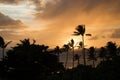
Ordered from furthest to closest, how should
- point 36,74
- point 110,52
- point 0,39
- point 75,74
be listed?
point 110,52 → point 0,39 → point 36,74 → point 75,74

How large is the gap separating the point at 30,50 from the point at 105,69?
114ft

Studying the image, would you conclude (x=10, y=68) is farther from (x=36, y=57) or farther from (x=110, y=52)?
(x=110, y=52)

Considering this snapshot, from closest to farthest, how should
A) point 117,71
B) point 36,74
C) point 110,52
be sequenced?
point 117,71 < point 36,74 < point 110,52

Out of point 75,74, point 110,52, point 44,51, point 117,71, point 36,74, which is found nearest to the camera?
point 117,71

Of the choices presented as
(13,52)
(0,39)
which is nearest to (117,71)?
(13,52)

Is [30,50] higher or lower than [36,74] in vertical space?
higher

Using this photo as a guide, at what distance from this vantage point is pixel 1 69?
90562mm

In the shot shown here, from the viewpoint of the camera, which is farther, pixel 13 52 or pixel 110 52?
pixel 110 52

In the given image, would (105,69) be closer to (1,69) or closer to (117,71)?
(117,71)

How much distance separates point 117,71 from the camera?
57688mm

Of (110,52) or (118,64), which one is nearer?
(118,64)

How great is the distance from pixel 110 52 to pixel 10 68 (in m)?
57.2

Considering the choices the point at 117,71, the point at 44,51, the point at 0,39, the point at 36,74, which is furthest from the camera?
the point at 0,39

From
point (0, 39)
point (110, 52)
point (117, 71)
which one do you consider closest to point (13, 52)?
point (0, 39)
